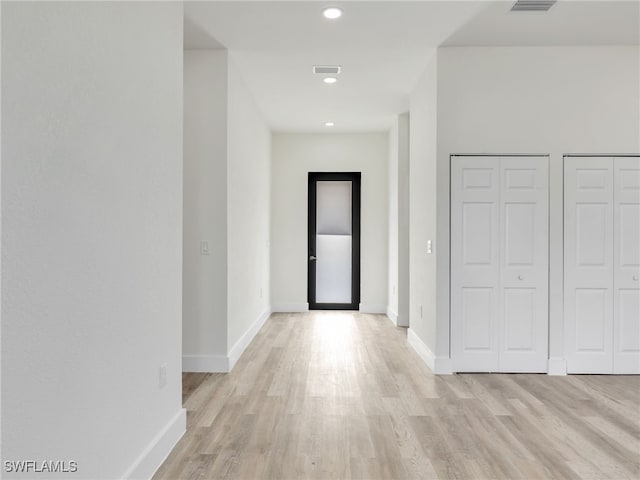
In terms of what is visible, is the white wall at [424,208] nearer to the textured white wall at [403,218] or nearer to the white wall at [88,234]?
the textured white wall at [403,218]

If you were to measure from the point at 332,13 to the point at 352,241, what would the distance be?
14.5ft

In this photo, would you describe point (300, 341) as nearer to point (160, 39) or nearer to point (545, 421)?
point (545, 421)

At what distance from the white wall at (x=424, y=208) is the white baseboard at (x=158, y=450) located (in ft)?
7.66

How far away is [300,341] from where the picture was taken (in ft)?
17.1

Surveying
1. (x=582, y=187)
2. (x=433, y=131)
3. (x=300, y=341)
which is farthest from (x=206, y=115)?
(x=582, y=187)

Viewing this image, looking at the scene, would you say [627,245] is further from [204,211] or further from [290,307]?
[290,307]

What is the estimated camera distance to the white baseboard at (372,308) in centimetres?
722

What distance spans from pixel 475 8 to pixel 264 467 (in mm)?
3389

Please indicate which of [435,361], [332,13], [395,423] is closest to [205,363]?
[395,423]

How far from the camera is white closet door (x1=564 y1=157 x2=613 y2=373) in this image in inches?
156

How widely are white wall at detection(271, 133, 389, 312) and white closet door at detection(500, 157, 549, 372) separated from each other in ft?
11.1

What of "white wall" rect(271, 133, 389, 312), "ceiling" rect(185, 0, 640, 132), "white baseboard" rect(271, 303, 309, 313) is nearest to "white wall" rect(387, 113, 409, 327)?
"white wall" rect(271, 133, 389, 312)

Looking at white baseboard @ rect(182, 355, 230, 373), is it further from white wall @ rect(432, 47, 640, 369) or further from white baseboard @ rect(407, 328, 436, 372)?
white wall @ rect(432, 47, 640, 369)

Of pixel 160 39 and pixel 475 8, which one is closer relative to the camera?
pixel 160 39
